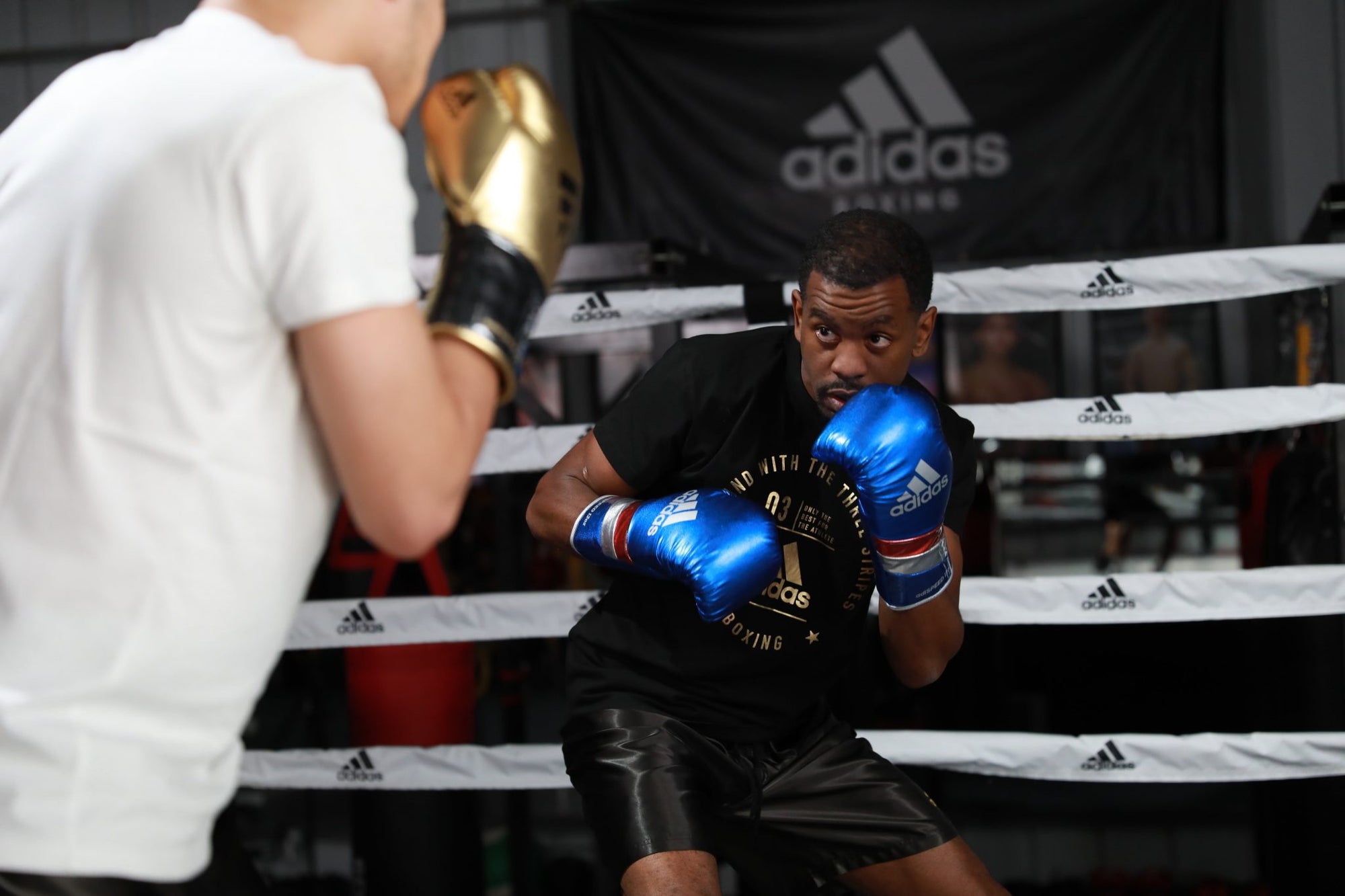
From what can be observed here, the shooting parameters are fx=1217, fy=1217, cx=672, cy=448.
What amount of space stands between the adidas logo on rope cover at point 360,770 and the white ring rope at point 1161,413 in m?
0.88

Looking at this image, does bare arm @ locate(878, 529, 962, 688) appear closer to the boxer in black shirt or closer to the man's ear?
the boxer in black shirt

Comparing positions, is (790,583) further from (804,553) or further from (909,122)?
(909,122)

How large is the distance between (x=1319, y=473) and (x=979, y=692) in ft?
5.24

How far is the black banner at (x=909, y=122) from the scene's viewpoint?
4777 mm

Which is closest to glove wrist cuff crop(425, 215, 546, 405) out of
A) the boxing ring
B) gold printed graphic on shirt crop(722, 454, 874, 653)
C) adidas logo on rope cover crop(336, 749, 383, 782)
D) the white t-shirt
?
the white t-shirt

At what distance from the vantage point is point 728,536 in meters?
1.75

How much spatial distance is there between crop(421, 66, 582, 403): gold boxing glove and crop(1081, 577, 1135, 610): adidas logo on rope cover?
6.15 feet

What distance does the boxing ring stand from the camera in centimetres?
254

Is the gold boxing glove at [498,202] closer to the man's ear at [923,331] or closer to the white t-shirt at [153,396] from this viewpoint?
the white t-shirt at [153,396]

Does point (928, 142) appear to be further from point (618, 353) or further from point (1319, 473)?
point (1319, 473)

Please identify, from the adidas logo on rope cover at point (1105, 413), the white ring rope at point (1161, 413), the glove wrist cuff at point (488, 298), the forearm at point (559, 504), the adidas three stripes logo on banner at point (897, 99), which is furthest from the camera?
the adidas three stripes logo on banner at point (897, 99)

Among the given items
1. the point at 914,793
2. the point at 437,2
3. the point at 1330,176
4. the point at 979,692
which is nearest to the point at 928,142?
the point at 1330,176

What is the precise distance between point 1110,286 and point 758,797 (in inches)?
55.0

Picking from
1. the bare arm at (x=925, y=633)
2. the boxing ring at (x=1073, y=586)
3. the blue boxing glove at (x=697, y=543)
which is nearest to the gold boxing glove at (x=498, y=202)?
the blue boxing glove at (x=697, y=543)
